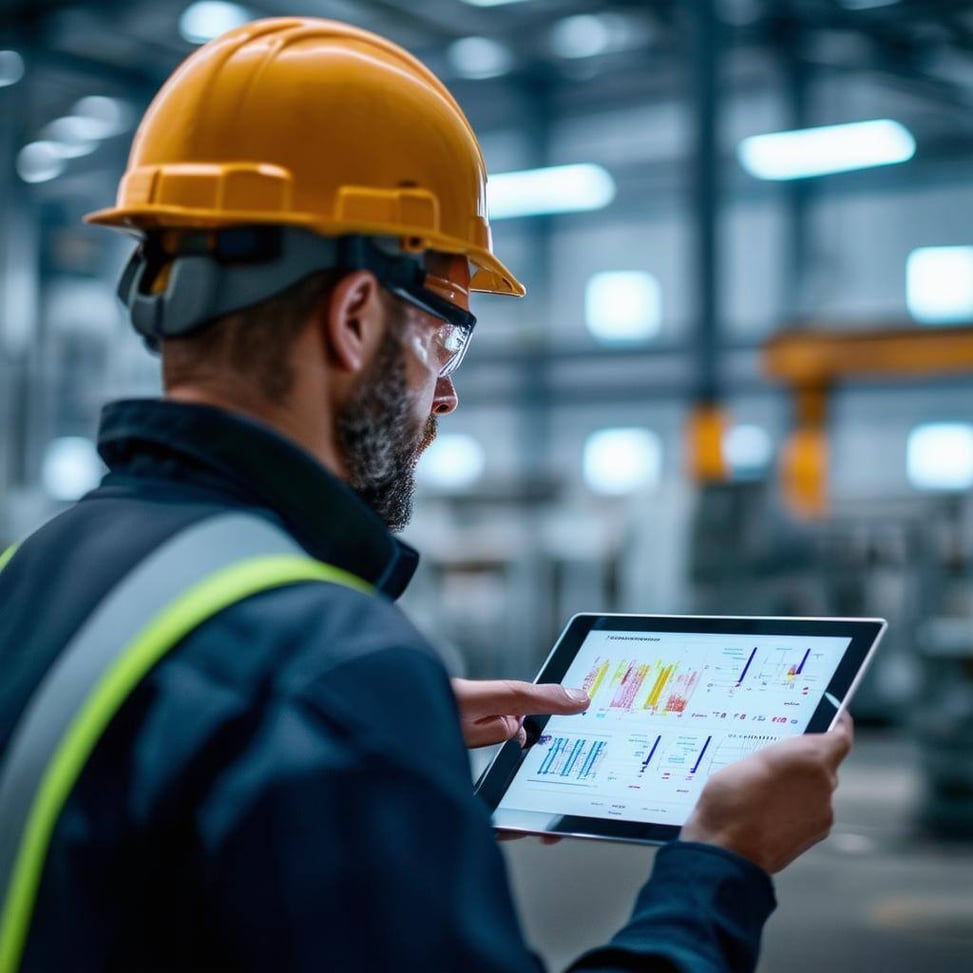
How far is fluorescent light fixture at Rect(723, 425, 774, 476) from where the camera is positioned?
15227 mm

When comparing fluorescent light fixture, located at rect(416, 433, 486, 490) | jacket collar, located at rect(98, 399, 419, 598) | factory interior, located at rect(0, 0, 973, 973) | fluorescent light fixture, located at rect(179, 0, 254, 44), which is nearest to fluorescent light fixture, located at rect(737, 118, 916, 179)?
factory interior, located at rect(0, 0, 973, 973)

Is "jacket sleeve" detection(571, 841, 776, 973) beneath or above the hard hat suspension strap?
beneath

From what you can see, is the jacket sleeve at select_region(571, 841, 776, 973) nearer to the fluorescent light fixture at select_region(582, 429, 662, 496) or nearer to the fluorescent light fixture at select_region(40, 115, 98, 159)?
the fluorescent light fixture at select_region(582, 429, 662, 496)

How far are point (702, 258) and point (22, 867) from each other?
9.10 meters

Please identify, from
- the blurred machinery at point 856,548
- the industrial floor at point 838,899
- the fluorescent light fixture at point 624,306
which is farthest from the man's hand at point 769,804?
the fluorescent light fixture at point 624,306

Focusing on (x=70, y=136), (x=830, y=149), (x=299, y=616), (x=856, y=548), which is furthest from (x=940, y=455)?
(x=299, y=616)

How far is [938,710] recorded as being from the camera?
287 inches

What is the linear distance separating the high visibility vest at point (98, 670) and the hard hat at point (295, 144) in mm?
297

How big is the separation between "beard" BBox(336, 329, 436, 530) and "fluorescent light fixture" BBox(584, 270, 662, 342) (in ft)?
49.9

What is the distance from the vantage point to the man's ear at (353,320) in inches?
41.8

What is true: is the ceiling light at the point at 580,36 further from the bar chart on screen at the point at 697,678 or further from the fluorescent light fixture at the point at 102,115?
the bar chart on screen at the point at 697,678

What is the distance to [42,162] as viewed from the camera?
17.3m

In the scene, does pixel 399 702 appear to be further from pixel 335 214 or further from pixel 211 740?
pixel 335 214

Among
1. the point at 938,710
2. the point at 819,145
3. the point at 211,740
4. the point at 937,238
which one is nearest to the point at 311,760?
the point at 211,740
